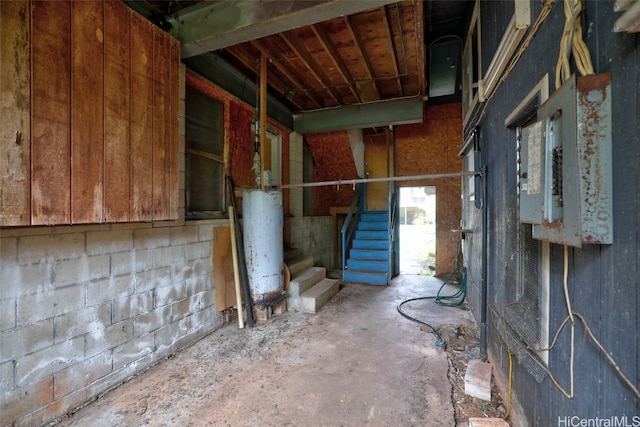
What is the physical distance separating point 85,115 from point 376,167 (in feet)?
19.1

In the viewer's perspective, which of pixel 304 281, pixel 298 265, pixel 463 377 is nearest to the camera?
pixel 463 377

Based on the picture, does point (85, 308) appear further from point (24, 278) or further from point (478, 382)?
point (478, 382)

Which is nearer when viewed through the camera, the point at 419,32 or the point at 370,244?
the point at 419,32

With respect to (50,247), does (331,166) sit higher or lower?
higher

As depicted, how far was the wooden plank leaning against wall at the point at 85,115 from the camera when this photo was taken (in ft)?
4.69

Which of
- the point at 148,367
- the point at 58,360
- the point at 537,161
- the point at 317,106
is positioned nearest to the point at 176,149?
the point at 58,360

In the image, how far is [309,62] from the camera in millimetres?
3379

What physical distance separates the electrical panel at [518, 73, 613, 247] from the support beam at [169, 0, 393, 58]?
150 cm

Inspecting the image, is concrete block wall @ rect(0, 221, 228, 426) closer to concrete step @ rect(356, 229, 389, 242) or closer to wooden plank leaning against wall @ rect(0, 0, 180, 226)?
wooden plank leaning against wall @ rect(0, 0, 180, 226)

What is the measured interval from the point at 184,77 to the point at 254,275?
2300 mm

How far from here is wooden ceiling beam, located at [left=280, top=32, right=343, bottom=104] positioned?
9.64 ft

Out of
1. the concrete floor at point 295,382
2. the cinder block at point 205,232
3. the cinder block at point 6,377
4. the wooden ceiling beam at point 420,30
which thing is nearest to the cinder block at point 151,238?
the cinder block at point 205,232

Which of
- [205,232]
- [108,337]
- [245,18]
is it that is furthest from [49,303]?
[245,18]

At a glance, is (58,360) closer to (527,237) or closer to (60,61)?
(60,61)
